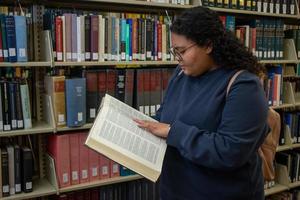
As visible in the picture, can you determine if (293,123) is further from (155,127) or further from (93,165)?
(155,127)

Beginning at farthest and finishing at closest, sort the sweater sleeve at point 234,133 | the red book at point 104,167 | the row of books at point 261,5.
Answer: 1. the row of books at point 261,5
2. the red book at point 104,167
3. the sweater sleeve at point 234,133

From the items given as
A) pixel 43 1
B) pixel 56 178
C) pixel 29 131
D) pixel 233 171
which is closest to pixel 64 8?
pixel 43 1

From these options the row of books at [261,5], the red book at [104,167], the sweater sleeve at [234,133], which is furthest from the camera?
the row of books at [261,5]

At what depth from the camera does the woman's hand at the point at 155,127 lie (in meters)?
1.23

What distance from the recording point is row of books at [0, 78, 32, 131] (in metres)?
1.79

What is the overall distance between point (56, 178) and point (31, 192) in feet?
0.48

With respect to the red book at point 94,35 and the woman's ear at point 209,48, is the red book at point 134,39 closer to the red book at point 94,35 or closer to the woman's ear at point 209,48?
the red book at point 94,35

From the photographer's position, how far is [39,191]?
1.90 m

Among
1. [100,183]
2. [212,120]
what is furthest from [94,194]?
[212,120]

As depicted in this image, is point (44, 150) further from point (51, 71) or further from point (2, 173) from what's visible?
point (51, 71)

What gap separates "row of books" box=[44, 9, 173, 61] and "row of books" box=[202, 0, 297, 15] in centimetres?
43

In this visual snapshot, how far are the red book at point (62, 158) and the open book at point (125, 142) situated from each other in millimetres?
721

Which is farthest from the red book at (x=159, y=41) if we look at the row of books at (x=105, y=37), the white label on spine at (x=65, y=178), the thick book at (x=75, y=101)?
the white label on spine at (x=65, y=178)

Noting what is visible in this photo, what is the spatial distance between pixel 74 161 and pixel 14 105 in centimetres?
45
